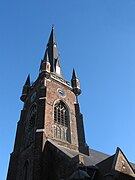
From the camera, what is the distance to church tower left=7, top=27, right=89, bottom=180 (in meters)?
20.8

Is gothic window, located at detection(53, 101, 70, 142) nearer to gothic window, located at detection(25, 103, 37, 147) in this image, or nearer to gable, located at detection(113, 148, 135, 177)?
gothic window, located at detection(25, 103, 37, 147)

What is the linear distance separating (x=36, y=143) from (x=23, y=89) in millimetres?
12068

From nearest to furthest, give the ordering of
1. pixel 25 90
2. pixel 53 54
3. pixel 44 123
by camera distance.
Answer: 1. pixel 44 123
2. pixel 25 90
3. pixel 53 54

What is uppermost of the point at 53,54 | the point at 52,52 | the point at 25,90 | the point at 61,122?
the point at 52,52

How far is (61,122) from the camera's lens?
977 inches

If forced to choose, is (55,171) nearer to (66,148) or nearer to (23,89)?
(66,148)

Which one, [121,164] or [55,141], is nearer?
[121,164]

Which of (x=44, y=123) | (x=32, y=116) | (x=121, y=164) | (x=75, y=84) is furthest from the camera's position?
(x=75, y=84)

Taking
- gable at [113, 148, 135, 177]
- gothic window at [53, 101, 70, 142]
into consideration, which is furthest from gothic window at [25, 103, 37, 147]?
gable at [113, 148, 135, 177]

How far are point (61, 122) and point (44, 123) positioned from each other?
2.89 metres

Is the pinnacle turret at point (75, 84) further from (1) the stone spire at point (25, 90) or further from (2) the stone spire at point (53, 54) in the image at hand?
(1) the stone spire at point (25, 90)

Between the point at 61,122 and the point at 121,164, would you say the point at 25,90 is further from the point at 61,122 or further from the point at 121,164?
the point at 121,164

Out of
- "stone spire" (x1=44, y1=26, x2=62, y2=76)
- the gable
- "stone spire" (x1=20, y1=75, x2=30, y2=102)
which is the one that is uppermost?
"stone spire" (x1=44, y1=26, x2=62, y2=76)

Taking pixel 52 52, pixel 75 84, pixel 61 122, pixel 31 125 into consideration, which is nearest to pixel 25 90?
pixel 75 84
